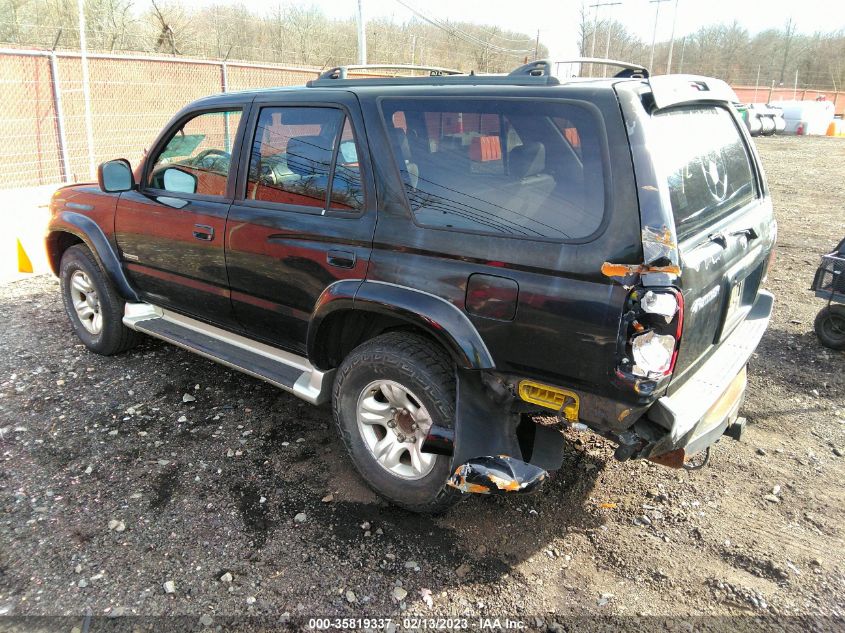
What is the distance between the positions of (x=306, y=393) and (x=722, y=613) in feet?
7.05

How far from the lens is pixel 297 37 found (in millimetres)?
32719

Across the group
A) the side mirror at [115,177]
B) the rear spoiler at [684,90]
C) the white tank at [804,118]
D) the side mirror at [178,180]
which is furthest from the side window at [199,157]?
the white tank at [804,118]

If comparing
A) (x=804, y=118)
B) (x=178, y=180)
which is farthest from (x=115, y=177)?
(x=804, y=118)

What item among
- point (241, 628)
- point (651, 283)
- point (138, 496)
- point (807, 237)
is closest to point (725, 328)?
point (651, 283)

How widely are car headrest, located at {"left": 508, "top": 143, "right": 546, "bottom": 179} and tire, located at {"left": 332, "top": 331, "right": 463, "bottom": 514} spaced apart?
2.88ft

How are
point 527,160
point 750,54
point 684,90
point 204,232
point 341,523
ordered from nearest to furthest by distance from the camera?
point 527,160 < point 684,90 < point 341,523 < point 204,232 < point 750,54

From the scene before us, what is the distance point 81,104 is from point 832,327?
11889mm

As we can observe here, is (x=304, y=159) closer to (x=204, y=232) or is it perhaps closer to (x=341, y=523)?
(x=204, y=232)

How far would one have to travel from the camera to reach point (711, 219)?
2787 millimetres

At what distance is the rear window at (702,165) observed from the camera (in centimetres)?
248

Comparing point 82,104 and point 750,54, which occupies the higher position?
point 750,54

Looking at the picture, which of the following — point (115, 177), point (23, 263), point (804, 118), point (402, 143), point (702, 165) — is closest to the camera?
point (702, 165)

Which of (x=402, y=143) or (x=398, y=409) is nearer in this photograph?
(x=402, y=143)

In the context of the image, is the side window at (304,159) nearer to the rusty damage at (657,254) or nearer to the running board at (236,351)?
the running board at (236,351)
